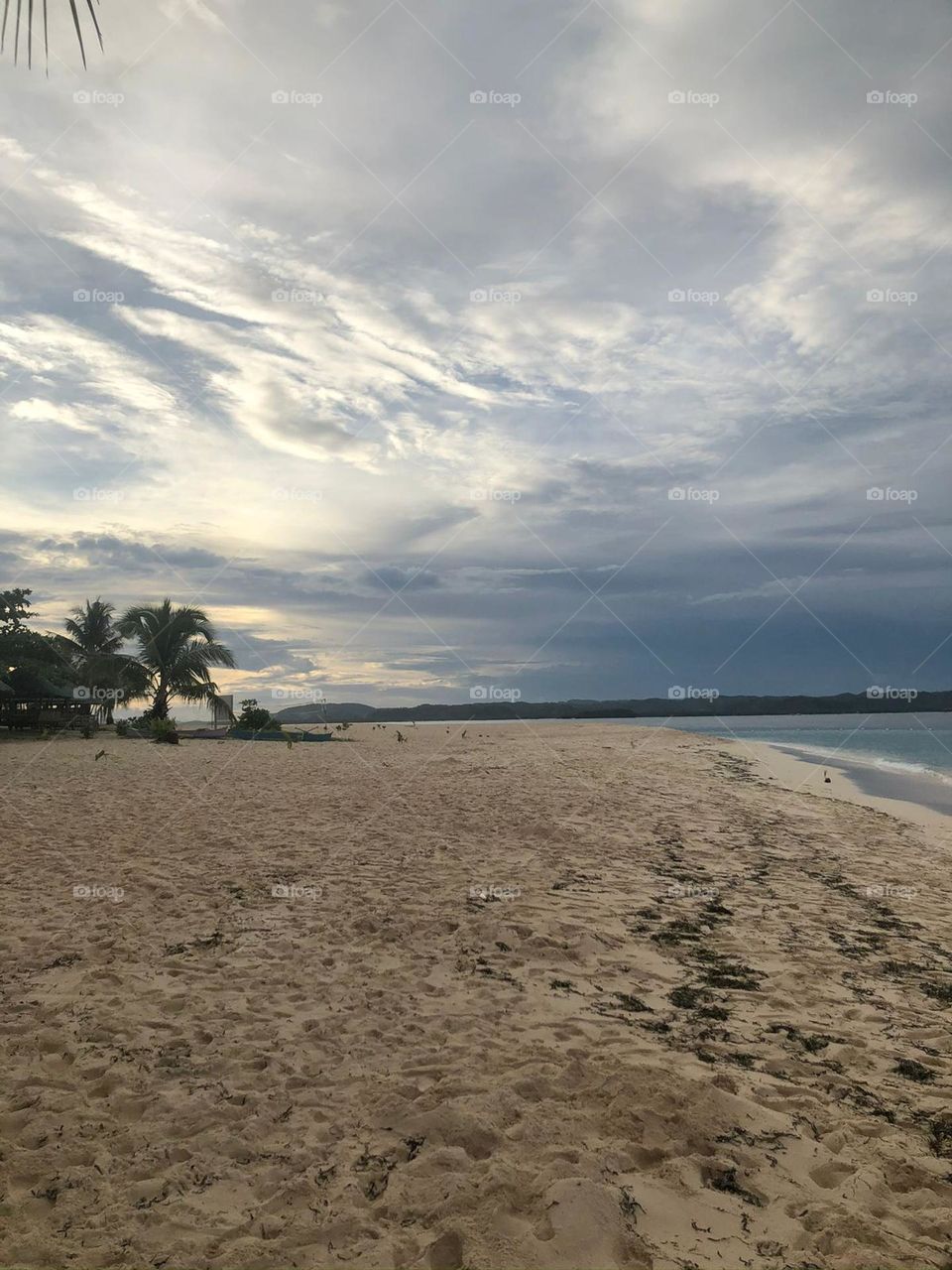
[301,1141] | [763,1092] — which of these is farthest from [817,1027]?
[301,1141]

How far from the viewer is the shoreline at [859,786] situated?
52.2 ft

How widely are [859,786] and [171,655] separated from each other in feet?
102

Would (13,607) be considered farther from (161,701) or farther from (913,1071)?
(913,1071)

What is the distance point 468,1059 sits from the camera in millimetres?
4398

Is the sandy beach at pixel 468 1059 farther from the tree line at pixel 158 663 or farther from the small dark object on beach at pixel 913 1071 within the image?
the tree line at pixel 158 663

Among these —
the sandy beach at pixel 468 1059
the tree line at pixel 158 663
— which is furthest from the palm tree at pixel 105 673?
the sandy beach at pixel 468 1059

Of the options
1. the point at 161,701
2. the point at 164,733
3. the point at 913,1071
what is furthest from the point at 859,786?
the point at 161,701

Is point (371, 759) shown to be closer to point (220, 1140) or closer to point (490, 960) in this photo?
point (490, 960)

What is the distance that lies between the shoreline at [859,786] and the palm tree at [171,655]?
1035 inches

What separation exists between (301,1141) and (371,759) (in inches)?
838

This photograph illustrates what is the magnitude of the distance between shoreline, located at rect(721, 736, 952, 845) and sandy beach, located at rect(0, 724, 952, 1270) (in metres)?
6.89

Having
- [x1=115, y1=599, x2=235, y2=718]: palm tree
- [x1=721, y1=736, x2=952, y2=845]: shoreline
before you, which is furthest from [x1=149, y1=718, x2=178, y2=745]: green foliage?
[x1=721, y1=736, x2=952, y2=845]: shoreline

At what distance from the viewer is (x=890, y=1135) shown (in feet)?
12.2

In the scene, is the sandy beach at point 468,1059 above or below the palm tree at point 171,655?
below
